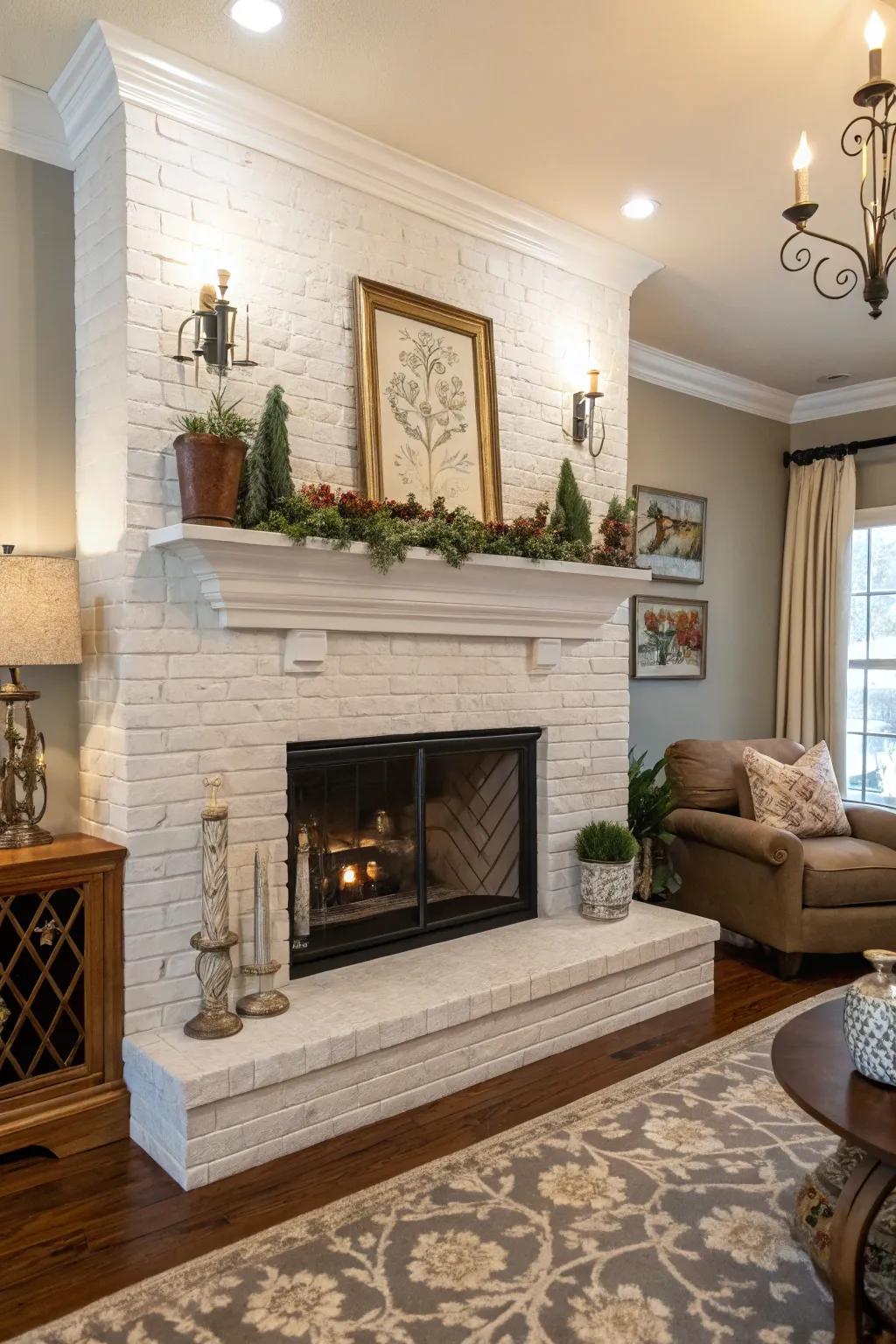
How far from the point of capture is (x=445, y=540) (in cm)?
290

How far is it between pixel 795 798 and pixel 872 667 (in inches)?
59.8

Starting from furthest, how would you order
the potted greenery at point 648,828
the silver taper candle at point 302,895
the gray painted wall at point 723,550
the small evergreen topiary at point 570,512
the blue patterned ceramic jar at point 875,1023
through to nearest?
1. the gray painted wall at point 723,550
2. the potted greenery at point 648,828
3. the small evergreen topiary at point 570,512
4. the silver taper candle at point 302,895
5. the blue patterned ceramic jar at point 875,1023

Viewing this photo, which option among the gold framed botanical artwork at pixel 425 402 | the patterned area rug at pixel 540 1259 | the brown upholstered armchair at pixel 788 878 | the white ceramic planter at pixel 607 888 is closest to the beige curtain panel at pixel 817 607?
the brown upholstered armchair at pixel 788 878

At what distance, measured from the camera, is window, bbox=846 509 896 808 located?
5.14 meters

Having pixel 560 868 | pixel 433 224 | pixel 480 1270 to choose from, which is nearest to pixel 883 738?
pixel 560 868

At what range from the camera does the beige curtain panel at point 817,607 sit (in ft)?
17.0

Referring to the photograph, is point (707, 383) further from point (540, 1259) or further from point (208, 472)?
point (540, 1259)

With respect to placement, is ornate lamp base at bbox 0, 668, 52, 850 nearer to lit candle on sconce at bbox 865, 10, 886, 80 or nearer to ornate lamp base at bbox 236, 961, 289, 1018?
ornate lamp base at bbox 236, 961, 289, 1018

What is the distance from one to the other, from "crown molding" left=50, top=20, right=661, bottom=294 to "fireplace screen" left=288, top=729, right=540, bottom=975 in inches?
69.6

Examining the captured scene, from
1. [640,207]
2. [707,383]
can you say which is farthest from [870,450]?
[640,207]

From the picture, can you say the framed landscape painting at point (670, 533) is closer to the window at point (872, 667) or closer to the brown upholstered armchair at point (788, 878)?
the window at point (872, 667)

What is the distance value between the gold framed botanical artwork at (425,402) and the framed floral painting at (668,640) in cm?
165

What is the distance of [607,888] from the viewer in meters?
3.48

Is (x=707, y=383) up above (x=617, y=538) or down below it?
above
